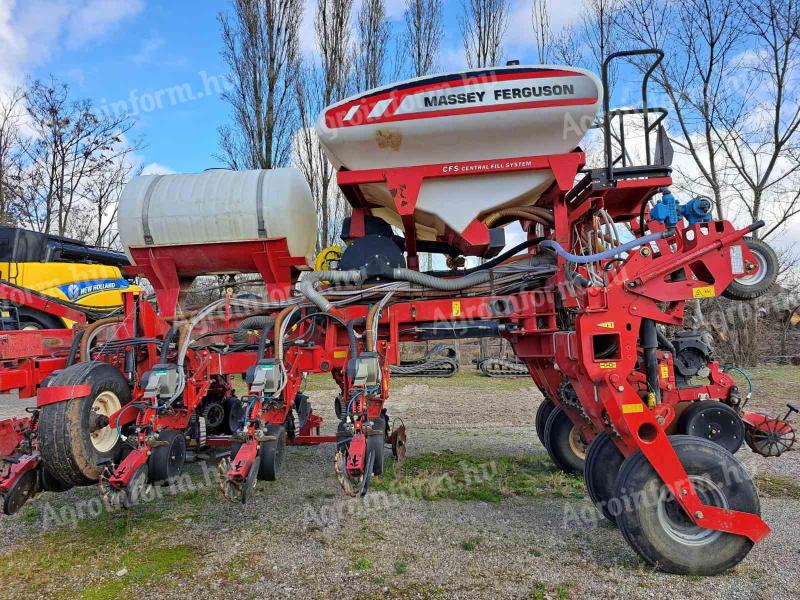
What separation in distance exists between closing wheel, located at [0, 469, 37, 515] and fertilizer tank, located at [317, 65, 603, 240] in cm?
321

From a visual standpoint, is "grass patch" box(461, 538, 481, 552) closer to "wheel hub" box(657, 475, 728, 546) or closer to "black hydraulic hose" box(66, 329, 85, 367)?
"wheel hub" box(657, 475, 728, 546)

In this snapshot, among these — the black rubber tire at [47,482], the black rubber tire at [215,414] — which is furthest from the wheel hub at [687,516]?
the black rubber tire at [215,414]

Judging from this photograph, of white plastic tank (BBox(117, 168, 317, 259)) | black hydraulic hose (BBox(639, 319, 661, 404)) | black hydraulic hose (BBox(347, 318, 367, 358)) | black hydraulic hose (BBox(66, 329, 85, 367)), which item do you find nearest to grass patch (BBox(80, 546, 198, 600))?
black hydraulic hose (BBox(66, 329, 85, 367))

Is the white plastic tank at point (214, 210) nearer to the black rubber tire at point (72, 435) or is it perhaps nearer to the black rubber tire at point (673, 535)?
the black rubber tire at point (72, 435)

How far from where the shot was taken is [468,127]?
14.0 ft

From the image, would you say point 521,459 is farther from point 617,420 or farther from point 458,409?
point 458,409

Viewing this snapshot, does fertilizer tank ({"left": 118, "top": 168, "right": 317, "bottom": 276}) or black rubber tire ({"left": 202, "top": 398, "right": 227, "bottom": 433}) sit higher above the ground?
fertilizer tank ({"left": 118, "top": 168, "right": 317, "bottom": 276})

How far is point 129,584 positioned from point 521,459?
4.08 metres

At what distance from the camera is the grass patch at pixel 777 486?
192 inches

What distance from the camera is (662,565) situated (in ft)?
11.3

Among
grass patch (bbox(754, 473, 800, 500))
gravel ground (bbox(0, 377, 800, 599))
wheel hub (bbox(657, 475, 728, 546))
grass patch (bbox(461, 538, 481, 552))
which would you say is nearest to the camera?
gravel ground (bbox(0, 377, 800, 599))

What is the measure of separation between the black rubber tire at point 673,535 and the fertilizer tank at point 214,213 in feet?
10.5

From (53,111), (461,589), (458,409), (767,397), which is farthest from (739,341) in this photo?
(53,111)

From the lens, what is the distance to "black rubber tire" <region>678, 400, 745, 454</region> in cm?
439
